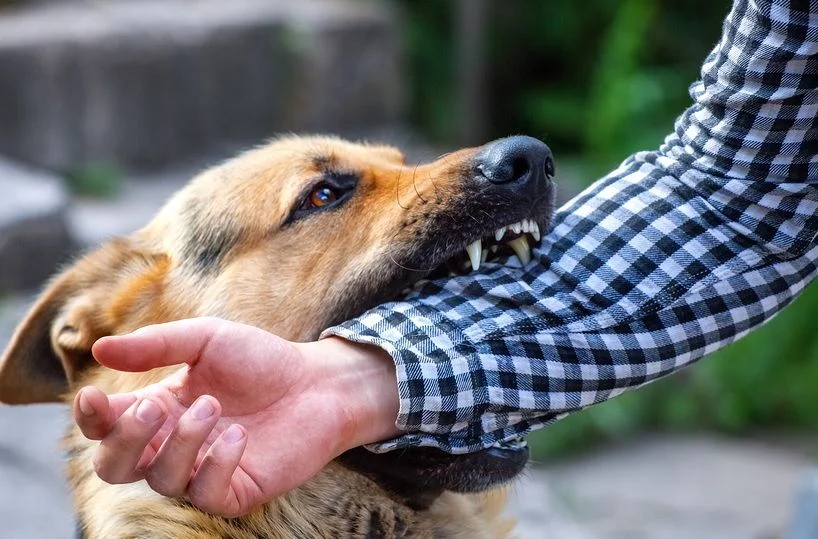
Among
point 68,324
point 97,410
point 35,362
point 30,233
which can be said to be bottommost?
point 30,233

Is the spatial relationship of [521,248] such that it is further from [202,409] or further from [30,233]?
[30,233]

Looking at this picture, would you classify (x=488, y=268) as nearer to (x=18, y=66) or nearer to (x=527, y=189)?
(x=527, y=189)

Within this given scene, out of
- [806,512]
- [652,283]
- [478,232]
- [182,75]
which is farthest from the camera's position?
[182,75]

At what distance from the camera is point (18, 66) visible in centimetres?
716

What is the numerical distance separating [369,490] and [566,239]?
799 mm

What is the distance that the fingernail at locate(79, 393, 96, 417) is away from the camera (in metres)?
1.71

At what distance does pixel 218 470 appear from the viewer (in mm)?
1823

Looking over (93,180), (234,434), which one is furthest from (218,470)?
(93,180)

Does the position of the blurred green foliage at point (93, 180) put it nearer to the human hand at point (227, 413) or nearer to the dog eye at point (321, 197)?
the dog eye at point (321, 197)

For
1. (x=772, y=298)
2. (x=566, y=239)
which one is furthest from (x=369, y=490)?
(x=772, y=298)

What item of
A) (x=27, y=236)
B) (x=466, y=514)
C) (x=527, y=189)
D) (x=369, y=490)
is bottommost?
(x=27, y=236)

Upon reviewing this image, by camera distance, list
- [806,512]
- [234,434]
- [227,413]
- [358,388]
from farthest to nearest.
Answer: [806,512] < [358,388] < [227,413] < [234,434]

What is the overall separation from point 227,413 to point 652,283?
1.05m

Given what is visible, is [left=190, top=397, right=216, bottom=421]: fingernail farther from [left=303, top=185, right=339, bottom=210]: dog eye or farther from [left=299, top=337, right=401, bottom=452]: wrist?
[left=303, top=185, right=339, bottom=210]: dog eye
